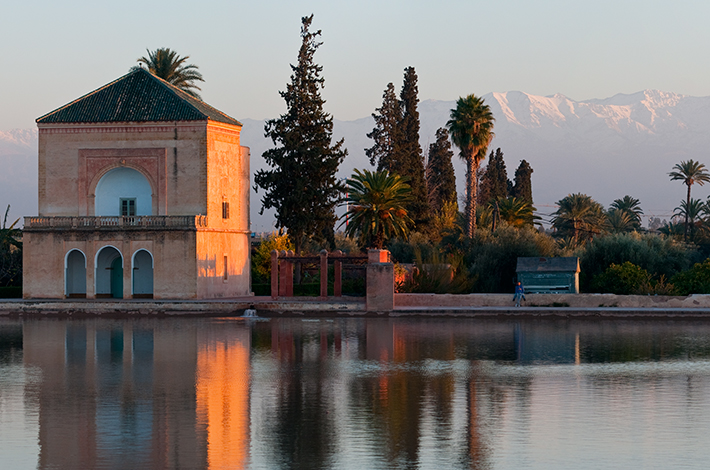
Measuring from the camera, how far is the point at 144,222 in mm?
39438

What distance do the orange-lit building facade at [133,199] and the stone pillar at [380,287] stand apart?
8.93 m

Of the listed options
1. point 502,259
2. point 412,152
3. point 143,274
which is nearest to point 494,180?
point 412,152

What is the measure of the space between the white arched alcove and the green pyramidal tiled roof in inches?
104

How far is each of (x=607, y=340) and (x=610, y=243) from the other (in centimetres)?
1668

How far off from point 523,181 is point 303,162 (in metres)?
31.5

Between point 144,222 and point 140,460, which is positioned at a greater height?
point 144,222

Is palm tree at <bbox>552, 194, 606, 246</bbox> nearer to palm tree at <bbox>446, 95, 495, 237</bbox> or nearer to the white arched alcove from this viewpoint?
palm tree at <bbox>446, 95, 495, 237</bbox>

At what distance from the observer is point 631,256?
38875mm

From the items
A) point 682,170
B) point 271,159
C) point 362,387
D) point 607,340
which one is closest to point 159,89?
point 271,159

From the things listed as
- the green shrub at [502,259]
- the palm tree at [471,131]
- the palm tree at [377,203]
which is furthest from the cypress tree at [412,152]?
the green shrub at [502,259]

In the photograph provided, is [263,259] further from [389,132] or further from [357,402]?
[357,402]

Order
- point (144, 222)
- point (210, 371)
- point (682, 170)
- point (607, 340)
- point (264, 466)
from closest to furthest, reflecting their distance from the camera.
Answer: point (264, 466), point (210, 371), point (607, 340), point (144, 222), point (682, 170)

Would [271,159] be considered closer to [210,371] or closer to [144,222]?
[144,222]

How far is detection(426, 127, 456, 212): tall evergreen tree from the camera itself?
63.8 meters
